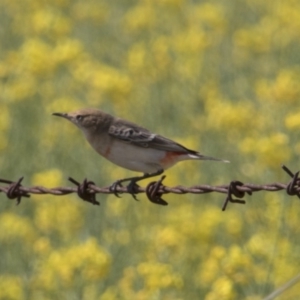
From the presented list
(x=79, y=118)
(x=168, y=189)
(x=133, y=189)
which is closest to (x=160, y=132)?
(x=79, y=118)

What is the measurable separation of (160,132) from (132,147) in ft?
16.0

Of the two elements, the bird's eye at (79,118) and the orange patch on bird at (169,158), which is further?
the bird's eye at (79,118)

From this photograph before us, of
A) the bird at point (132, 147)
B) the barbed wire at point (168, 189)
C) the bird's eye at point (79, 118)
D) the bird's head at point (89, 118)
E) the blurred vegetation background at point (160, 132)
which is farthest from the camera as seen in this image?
the blurred vegetation background at point (160, 132)

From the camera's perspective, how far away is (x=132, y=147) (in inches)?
259

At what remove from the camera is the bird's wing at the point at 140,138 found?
21.5 ft

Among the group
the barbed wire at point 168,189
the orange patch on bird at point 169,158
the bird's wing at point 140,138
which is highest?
the bird's wing at point 140,138

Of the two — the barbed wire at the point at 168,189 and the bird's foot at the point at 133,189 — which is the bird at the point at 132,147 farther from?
the barbed wire at the point at 168,189

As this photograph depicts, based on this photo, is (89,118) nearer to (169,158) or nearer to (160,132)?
(169,158)

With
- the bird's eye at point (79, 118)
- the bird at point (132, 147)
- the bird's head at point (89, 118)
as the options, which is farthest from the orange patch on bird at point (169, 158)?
the bird's eye at point (79, 118)

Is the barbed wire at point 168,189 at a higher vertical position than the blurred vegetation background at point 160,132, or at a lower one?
lower

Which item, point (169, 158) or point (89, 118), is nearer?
point (169, 158)

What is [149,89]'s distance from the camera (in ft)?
40.6

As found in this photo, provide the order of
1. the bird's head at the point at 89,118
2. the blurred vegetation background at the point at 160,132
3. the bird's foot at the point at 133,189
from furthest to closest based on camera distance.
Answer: the blurred vegetation background at the point at 160,132 → the bird's head at the point at 89,118 → the bird's foot at the point at 133,189

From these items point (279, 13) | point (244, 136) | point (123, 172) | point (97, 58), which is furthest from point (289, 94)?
point (97, 58)
